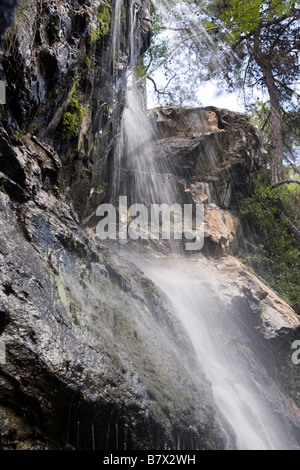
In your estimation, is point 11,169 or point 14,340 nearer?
point 14,340

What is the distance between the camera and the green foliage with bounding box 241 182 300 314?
404 inches

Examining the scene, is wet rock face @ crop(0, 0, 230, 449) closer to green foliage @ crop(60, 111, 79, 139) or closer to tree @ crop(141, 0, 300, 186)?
green foliage @ crop(60, 111, 79, 139)

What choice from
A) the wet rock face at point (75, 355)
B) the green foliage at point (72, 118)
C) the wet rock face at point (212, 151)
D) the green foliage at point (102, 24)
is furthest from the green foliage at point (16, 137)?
the wet rock face at point (212, 151)

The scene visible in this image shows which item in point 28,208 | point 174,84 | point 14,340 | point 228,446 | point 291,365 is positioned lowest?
point 291,365

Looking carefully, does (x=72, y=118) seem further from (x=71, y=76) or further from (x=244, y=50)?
(x=244, y=50)

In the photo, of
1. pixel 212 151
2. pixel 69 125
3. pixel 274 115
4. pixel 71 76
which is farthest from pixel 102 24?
pixel 274 115

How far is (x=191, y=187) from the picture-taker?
1105 centimetres

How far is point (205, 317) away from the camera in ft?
25.0

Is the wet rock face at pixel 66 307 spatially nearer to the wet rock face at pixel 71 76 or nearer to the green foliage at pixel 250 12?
the wet rock face at pixel 71 76

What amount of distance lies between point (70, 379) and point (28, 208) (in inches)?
86.8

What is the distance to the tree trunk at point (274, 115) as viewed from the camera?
11.8 metres

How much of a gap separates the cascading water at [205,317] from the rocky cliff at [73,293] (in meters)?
0.62
